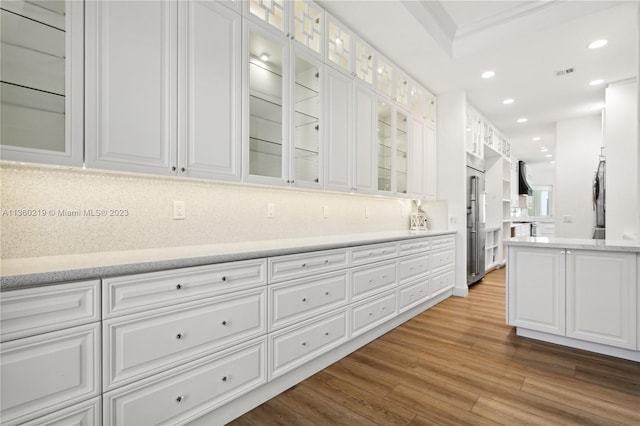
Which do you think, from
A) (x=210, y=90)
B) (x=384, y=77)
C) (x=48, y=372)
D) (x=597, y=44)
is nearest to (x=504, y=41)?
(x=597, y=44)

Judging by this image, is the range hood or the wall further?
the range hood

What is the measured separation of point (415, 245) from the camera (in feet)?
11.4

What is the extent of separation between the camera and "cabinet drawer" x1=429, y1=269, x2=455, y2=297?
3.88m

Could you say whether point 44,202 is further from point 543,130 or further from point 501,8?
point 543,130

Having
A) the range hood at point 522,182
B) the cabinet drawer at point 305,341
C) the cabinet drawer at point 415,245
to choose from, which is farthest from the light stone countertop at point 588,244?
the range hood at point 522,182

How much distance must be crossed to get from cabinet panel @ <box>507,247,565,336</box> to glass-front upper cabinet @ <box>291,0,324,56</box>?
267 centimetres

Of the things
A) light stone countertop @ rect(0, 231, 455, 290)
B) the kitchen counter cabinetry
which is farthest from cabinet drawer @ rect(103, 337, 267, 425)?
light stone countertop @ rect(0, 231, 455, 290)

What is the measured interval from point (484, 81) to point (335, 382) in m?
4.16

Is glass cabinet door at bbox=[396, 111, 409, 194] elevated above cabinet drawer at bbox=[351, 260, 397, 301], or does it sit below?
above

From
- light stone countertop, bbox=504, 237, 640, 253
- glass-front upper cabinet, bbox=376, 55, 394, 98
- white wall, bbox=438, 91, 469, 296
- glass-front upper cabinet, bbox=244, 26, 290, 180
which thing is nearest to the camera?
glass-front upper cabinet, bbox=244, 26, 290, 180

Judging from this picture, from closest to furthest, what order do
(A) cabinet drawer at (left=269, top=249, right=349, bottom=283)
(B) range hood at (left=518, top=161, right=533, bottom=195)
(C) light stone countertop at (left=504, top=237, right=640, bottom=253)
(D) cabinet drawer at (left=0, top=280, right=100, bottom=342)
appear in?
(D) cabinet drawer at (left=0, top=280, right=100, bottom=342), (A) cabinet drawer at (left=269, top=249, right=349, bottom=283), (C) light stone countertop at (left=504, top=237, right=640, bottom=253), (B) range hood at (left=518, top=161, right=533, bottom=195)

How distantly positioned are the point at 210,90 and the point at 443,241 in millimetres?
3384

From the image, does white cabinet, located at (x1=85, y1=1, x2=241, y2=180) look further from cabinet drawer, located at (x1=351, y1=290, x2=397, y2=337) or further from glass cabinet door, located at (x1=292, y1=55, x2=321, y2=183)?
cabinet drawer, located at (x1=351, y1=290, x2=397, y2=337)

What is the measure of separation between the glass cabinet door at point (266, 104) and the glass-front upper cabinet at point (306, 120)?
13 centimetres
